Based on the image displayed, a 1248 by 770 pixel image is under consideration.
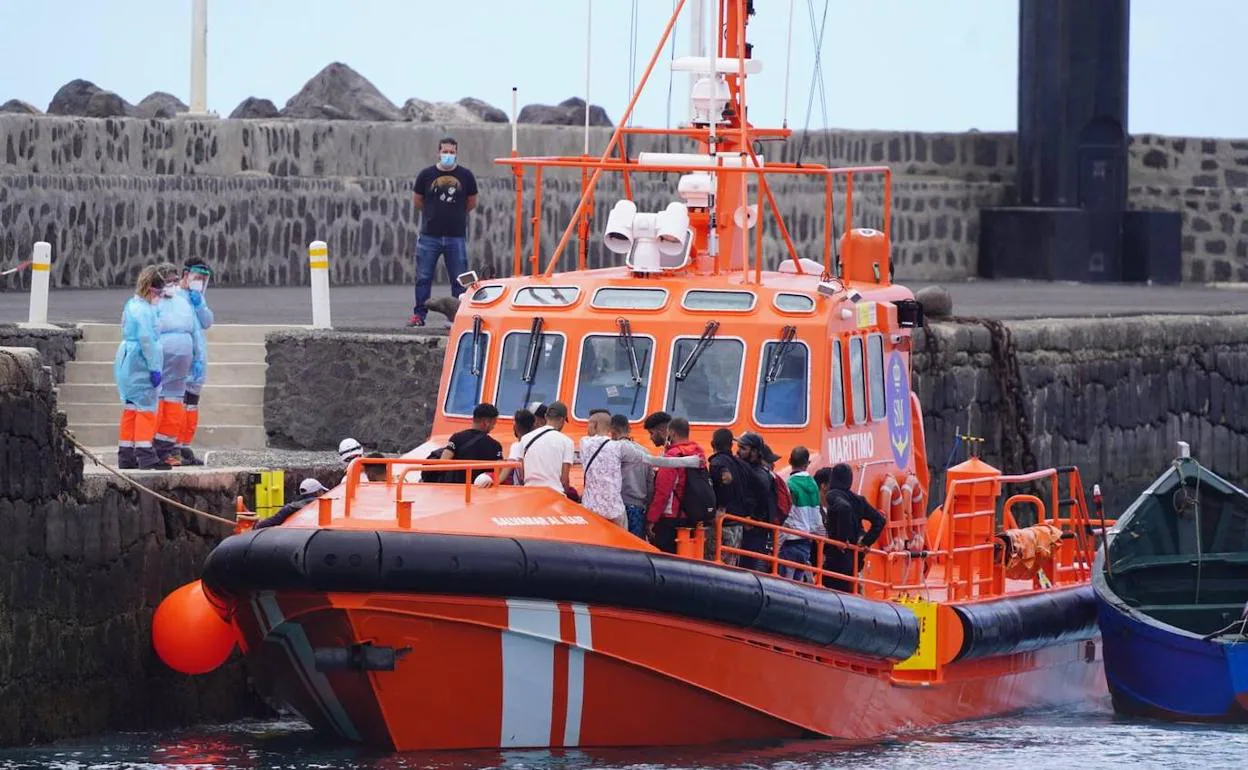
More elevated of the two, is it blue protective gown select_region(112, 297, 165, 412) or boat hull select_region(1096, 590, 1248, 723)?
blue protective gown select_region(112, 297, 165, 412)

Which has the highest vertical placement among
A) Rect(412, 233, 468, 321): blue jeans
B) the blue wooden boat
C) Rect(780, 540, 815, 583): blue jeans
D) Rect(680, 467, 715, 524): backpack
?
Rect(412, 233, 468, 321): blue jeans

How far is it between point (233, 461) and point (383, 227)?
28.2ft

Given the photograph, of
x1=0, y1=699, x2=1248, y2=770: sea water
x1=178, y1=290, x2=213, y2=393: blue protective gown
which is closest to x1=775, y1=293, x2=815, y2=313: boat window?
x1=0, y1=699, x2=1248, y2=770: sea water

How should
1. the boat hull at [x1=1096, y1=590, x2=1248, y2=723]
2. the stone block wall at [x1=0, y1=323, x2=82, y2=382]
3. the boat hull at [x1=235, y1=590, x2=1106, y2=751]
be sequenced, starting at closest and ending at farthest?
the boat hull at [x1=235, y1=590, x2=1106, y2=751] → the boat hull at [x1=1096, y1=590, x2=1248, y2=723] → the stone block wall at [x1=0, y1=323, x2=82, y2=382]

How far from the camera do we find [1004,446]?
19562 mm

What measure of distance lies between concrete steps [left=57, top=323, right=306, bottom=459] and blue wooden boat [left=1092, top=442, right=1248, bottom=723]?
5299 millimetres

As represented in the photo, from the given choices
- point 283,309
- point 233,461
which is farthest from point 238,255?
point 233,461

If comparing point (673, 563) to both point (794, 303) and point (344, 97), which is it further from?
point (344, 97)

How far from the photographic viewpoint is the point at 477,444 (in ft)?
35.3

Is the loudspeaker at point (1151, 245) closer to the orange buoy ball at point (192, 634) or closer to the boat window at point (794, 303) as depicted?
the boat window at point (794, 303)

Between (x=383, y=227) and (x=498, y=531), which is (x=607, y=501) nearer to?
(x=498, y=531)

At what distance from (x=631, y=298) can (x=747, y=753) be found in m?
2.34

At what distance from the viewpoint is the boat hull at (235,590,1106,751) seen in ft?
32.3

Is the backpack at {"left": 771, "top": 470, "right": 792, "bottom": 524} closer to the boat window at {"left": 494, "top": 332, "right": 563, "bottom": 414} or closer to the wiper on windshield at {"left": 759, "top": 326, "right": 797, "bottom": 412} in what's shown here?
the wiper on windshield at {"left": 759, "top": 326, "right": 797, "bottom": 412}
